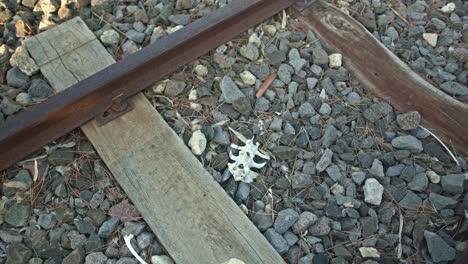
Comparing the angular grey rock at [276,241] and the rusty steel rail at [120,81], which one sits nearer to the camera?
the angular grey rock at [276,241]

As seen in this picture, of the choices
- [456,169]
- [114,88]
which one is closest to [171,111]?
[114,88]

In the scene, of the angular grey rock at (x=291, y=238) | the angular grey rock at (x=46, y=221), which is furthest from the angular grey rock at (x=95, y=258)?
the angular grey rock at (x=291, y=238)

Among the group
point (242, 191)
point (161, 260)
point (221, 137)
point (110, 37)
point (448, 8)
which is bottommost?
point (161, 260)

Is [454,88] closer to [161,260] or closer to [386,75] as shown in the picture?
[386,75]

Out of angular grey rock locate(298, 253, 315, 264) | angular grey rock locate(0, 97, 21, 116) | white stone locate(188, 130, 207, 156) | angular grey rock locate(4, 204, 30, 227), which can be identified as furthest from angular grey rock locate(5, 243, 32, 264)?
angular grey rock locate(298, 253, 315, 264)

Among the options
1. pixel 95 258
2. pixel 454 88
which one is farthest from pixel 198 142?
pixel 454 88

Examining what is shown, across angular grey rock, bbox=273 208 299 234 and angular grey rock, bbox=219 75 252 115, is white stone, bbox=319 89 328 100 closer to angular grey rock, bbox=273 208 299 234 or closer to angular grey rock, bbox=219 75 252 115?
angular grey rock, bbox=219 75 252 115

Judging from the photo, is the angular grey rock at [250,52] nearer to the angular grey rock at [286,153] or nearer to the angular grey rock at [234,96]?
the angular grey rock at [234,96]
